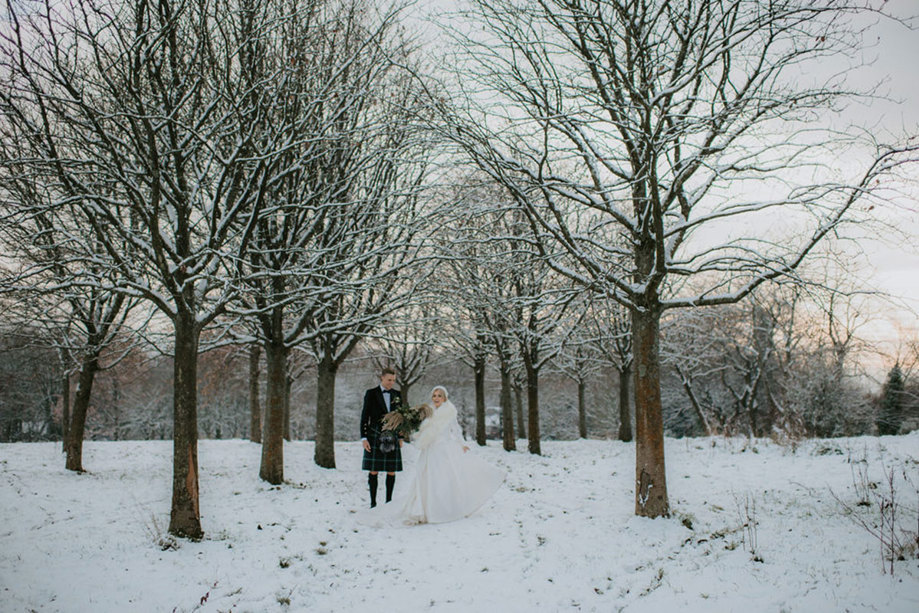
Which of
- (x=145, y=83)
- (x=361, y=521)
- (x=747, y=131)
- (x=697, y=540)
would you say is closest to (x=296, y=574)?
(x=361, y=521)

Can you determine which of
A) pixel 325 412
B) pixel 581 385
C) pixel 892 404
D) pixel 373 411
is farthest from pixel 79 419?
pixel 892 404

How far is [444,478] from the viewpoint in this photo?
6824 millimetres

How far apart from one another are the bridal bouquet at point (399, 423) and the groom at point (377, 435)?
0.08 metres

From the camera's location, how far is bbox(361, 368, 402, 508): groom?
23.8ft

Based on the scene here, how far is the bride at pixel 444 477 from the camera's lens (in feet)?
22.0

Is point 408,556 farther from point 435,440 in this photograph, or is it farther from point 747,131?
point 747,131

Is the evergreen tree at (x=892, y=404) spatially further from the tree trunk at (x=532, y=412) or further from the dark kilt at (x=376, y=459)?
the dark kilt at (x=376, y=459)

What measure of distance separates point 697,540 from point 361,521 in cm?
411

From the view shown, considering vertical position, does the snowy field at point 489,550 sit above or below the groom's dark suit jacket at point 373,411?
below

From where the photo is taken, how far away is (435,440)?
705cm

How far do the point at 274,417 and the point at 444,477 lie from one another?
4105 mm

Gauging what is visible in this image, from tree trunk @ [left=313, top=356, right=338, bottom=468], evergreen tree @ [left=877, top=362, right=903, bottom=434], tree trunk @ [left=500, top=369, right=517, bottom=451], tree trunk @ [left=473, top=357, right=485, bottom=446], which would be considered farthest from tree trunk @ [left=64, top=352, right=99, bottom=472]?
evergreen tree @ [left=877, top=362, right=903, bottom=434]

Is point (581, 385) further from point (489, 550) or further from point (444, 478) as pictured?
point (489, 550)

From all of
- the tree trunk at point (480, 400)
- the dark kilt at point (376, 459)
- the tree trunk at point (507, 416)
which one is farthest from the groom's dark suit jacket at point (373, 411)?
the tree trunk at point (480, 400)
